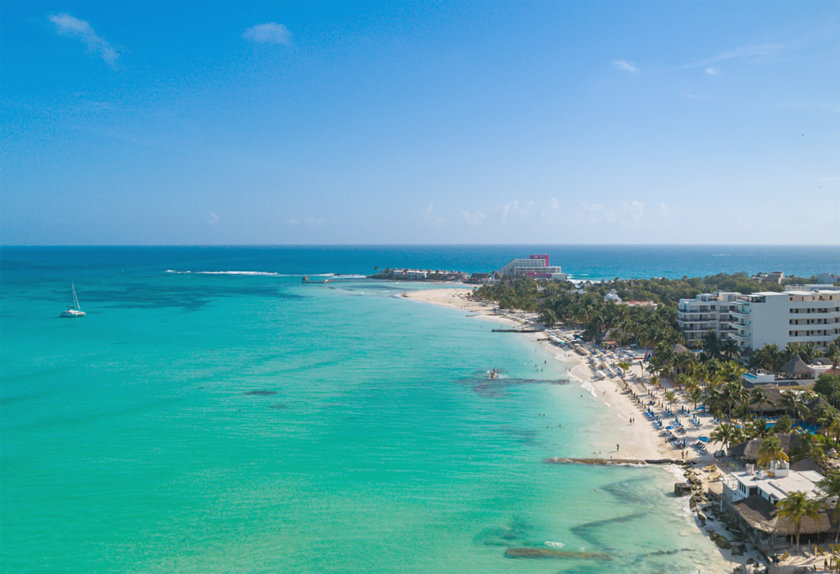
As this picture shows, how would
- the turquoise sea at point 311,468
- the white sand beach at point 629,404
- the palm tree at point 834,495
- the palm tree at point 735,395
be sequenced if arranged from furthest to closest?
the palm tree at point 735,395 → the white sand beach at point 629,404 → the turquoise sea at point 311,468 → the palm tree at point 834,495

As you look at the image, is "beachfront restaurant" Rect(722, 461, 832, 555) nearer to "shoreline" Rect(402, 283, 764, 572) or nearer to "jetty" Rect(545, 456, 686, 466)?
"shoreline" Rect(402, 283, 764, 572)

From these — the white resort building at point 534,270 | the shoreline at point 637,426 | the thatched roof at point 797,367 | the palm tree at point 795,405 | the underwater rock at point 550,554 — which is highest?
the white resort building at point 534,270

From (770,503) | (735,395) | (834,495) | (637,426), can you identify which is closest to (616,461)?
(637,426)

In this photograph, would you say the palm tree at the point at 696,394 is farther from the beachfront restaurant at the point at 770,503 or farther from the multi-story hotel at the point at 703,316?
the multi-story hotel at the point at 703,316

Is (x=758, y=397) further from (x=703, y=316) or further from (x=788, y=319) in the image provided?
(x=703, y=316)

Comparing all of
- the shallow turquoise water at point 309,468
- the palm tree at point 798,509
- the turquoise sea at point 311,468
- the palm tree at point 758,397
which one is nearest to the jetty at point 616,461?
the shallow turquoise water at point 309,468

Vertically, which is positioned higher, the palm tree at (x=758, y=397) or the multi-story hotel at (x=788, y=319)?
the multi-story hotel at (x=788, y=319)
